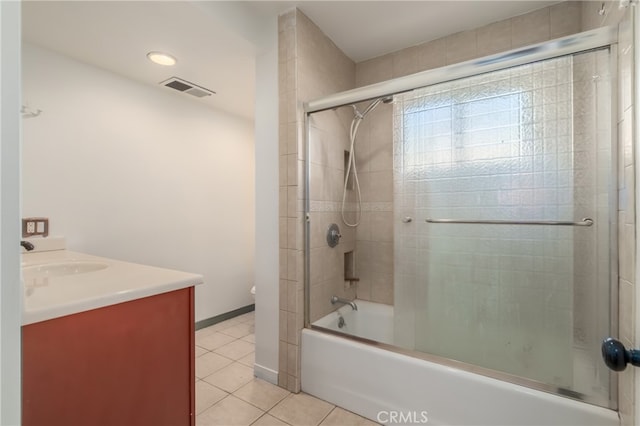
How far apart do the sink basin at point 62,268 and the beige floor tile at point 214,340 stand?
118 cm

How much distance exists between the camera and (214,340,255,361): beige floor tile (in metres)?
2.24

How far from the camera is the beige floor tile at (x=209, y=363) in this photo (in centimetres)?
200

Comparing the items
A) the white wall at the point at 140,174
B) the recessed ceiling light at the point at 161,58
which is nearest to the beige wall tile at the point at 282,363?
the white wall at the point at 140,174

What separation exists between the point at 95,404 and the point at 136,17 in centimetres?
183

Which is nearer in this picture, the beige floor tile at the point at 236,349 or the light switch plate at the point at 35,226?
the light switch plate at the point at 35,226

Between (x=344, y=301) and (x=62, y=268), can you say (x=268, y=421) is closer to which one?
(x=344, y=301)

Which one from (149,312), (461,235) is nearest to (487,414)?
(461,235)

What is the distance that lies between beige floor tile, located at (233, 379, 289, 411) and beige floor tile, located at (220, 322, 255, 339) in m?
0.76

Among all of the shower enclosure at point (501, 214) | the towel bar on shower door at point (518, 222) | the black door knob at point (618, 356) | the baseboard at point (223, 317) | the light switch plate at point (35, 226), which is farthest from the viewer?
the baseboard at point (223, 317)

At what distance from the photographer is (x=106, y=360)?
3.08ft

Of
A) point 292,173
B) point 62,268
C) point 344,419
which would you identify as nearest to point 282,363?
point 344,419

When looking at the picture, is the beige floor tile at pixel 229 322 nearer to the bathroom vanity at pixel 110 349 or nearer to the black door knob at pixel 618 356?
the bathroom vanity at pixel 110 349

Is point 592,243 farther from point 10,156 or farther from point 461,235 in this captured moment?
point 10,156

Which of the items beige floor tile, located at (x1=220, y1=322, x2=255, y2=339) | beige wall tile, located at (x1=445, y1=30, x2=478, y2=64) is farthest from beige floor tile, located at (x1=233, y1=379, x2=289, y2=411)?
beige wall tile, located at (x1=445, y1=30, x2=478, y2=64)
